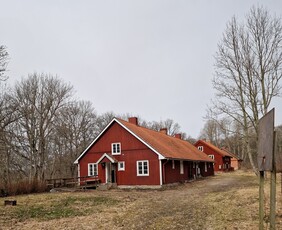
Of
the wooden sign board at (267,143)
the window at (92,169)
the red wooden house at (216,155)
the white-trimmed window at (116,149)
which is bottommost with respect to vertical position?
the red wooden house at (216,155)

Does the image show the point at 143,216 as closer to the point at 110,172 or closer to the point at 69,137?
the point at 110,172

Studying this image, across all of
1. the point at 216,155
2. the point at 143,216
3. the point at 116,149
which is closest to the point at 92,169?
the point at 116,149

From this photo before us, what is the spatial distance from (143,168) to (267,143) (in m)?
22.6

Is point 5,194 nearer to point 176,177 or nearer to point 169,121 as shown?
point 176,177

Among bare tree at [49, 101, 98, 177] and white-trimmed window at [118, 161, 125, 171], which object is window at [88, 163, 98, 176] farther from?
bare tree at [49, 101, 98, 177]

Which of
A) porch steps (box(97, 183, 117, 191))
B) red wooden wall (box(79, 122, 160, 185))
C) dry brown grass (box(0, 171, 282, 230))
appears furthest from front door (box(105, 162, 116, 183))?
dry brown grass (box(0, 171, 282, 230))

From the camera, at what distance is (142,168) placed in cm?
2709

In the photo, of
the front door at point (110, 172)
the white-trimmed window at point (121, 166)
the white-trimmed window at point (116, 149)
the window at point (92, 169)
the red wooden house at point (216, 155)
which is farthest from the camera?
the red wooden house at point (216, 155)

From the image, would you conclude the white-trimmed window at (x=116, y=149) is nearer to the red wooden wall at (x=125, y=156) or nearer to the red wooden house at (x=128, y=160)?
the red wooden house at (x=128, y=160)

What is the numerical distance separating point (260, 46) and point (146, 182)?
14.2m

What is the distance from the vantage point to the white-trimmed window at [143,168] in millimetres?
26891

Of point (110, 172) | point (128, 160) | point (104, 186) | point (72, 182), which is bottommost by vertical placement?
point (104, 186)

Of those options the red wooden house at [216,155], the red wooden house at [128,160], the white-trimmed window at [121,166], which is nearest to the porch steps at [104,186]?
the red wooden house at [128,160]

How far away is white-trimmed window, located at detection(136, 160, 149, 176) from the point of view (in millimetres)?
26891
